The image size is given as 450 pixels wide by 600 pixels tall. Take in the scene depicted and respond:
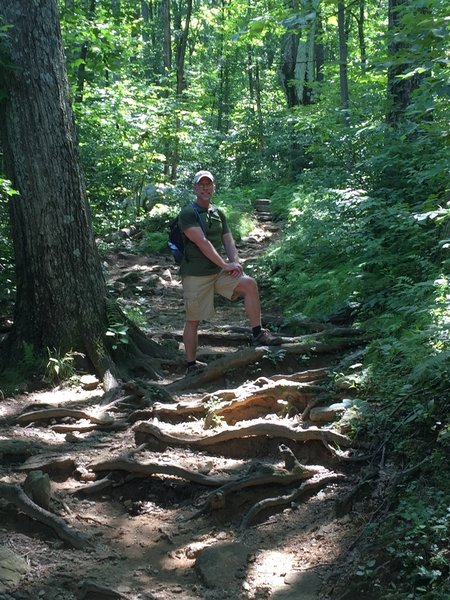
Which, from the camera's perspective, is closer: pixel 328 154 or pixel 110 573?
pixel 110 573

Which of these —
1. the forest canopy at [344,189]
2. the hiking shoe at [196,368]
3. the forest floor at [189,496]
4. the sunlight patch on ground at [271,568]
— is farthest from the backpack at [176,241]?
the sunlight patch on ground at [271,568]

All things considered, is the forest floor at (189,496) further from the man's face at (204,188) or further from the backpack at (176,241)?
the man's face at (204,188)

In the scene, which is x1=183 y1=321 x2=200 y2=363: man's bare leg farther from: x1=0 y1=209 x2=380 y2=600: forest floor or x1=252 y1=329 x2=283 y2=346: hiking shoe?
x1=252 y1=329 x2=283 y2=346: hiking shoe

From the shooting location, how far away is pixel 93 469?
18.5 feet

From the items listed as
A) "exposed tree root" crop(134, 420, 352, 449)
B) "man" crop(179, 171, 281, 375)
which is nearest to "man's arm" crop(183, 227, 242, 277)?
"man" crop(179, 171, 281, 375)

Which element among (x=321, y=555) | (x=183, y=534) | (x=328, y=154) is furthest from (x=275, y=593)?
(x=328, y=154)

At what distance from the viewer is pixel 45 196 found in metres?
7.50

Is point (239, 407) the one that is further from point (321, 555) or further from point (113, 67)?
point (113, 67)

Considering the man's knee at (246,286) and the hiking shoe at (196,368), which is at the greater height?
the man's knee at (246,286)

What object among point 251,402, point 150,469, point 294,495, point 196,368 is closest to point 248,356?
point 196,368

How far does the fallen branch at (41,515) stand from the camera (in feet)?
15.1

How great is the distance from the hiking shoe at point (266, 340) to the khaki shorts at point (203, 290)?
2.17 feet

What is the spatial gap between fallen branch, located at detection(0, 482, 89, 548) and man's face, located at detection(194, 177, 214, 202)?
387 cm

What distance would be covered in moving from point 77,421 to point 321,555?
3238mm
